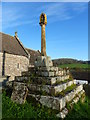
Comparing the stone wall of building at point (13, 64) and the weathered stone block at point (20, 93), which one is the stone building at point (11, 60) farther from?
the weathered stone block at point (20, 93)

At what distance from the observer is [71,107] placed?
543 centimetres

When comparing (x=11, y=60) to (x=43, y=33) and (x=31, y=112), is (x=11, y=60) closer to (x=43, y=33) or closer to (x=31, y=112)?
(x=43, y=33)

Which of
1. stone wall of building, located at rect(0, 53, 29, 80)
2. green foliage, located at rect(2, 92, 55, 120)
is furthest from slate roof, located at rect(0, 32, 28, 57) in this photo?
green foliage, located at rect(2, 92, 55, 120)

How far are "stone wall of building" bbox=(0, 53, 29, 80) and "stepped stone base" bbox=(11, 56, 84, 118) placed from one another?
41.8ft

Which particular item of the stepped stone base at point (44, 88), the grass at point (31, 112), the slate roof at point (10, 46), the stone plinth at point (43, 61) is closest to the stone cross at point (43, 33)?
the stone plinth at point (43, 61)

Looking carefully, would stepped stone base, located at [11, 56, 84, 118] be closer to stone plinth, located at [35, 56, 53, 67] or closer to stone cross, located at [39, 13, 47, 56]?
stone plinth, located at [35, 56, 53, 67]

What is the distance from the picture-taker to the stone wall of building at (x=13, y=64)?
1888 cm

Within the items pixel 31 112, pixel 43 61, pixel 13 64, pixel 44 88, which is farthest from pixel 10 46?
pixel 31 112

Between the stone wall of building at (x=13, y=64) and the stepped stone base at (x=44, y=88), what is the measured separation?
1273cm

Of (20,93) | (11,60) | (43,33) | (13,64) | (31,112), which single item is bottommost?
(31,112)

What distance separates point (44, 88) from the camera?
5660 mm

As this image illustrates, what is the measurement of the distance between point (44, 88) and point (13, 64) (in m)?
15.6

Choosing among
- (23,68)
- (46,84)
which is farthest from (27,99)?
(23,68)

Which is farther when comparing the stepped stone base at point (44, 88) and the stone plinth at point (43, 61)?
the stone plinth at point (43, 61)
